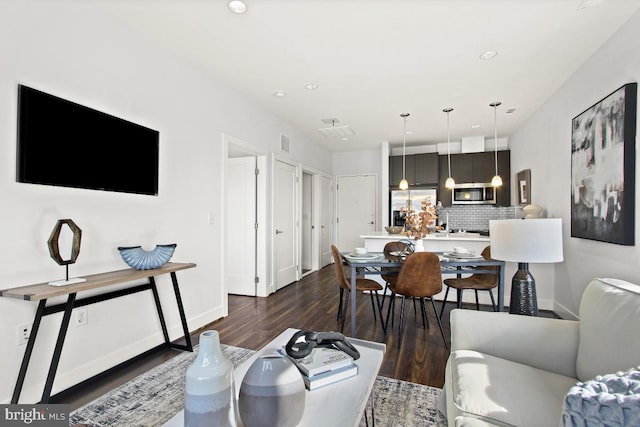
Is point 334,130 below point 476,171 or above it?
above

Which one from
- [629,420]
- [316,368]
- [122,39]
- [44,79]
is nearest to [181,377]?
[316,368]

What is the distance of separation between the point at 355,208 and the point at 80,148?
5.46 meters

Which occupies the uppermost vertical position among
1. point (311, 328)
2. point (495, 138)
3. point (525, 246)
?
point (495, 138)

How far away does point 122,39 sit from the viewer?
7.71 ft

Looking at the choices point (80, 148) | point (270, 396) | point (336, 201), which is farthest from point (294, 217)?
point (270, 396)

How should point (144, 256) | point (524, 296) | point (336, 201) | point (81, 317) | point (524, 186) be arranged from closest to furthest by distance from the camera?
point (524, 296) < point (81, 317) < point (144, 256) < point (524, 186) < point (336, 201)

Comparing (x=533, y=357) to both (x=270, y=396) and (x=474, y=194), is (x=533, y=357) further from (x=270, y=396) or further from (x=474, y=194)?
(x=474, y=194)

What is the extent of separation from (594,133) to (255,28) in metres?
3.08

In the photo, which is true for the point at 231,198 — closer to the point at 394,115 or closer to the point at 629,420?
the point at 394,115

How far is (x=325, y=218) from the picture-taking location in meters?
6.85

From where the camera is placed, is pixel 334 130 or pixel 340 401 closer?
pixel 340 401

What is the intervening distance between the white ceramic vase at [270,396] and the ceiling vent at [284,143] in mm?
4090

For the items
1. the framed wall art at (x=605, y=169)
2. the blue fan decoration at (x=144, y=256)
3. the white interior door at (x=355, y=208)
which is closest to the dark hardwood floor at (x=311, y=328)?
the blue fan decoration at (x=144, y=256)

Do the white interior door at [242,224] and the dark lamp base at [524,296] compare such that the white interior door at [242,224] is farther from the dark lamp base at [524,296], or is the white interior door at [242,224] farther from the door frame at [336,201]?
the dark lamp base at [524,296]
